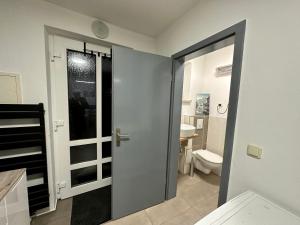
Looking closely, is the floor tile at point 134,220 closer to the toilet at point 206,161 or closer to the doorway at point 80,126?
the doorway at point 80,126

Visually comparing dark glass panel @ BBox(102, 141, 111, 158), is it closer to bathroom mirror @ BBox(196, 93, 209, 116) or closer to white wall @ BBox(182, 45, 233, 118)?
white wall @ BBox(182, 45, 233, 118)

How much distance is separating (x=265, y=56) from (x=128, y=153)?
1.45 metres

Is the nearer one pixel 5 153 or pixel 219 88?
pixel 5 153

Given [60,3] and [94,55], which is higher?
[60,3]

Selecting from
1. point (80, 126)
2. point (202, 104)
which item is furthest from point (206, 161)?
point (80, 126)

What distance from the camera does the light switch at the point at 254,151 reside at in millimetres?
915

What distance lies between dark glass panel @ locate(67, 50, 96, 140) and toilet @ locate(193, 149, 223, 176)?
1859 mm

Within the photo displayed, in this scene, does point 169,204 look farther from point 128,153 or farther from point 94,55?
point 94,55

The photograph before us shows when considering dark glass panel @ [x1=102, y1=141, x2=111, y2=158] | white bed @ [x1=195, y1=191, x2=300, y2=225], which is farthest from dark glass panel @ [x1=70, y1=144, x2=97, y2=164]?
white bed @ [x1=195, y1=191, x2=300, y2=225]

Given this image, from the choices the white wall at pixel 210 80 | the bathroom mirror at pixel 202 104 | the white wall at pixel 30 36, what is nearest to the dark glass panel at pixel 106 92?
the white wall at pixel 30 36

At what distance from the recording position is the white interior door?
64.0 inches

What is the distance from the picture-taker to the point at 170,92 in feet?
5.62

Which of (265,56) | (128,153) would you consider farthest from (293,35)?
(128,153)

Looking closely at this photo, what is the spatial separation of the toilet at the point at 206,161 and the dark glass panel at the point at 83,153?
177cm
